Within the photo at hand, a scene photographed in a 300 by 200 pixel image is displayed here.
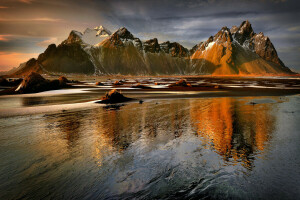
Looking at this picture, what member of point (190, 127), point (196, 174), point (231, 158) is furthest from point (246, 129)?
point (196, 174)

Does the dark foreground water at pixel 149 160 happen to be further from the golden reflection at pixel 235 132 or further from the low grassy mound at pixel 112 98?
the low grassy mound at pixel 112 98

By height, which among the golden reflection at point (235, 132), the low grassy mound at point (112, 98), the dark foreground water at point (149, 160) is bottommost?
the dark foreground water at point (149, 160)

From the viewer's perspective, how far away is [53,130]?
9227mm

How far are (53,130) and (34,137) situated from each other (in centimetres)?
114

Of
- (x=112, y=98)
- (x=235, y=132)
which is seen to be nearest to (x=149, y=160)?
(x=235, y=132)

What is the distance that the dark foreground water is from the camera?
14.3 feet

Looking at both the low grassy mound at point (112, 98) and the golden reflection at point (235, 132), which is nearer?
the golden reflection at point (235, 132)

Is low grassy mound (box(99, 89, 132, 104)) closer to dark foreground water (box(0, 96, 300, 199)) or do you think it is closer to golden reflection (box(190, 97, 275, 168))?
dark foreground water (box(0, 96, 300, 199))

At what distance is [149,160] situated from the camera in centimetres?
595

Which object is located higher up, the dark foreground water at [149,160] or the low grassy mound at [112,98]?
the low grassy mound at [112,98]

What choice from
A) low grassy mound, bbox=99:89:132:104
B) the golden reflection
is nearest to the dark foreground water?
the golden reflection

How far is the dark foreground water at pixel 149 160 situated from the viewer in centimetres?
437

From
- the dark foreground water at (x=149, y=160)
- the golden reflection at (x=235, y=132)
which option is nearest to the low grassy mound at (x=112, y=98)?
the dark foreground water at (x=149, y=160)

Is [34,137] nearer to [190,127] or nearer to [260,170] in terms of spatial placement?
[190,127]
